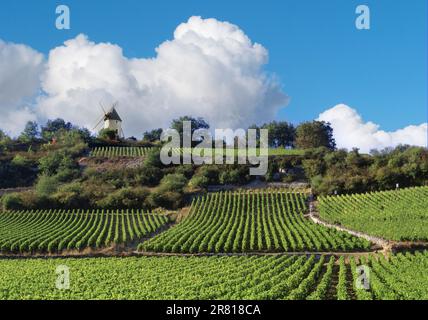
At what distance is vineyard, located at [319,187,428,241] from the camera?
1364 inches

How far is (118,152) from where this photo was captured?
241 feet

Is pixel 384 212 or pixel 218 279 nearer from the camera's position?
pixel 218 279

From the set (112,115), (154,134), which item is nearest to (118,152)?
(112,115)

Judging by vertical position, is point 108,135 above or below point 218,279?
above

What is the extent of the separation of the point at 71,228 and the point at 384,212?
2399 centimetres

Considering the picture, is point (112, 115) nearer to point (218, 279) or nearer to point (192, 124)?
point (192, 124)

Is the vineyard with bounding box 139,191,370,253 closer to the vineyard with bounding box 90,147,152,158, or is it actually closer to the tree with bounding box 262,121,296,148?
the vineyard with bounding box 90,147,152,158

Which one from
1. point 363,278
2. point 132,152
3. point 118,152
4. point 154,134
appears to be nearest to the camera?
point 363,278

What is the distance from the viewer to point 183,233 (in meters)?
39.1

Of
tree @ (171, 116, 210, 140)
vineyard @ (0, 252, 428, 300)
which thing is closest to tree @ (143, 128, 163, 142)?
tree @ (171, 116, 210, 140)

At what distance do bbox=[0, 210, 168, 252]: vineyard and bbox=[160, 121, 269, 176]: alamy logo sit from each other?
59.0 ft

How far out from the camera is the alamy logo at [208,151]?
6519cm

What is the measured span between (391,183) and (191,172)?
72.8 ft

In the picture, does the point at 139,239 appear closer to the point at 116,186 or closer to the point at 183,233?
the point at 183,233
